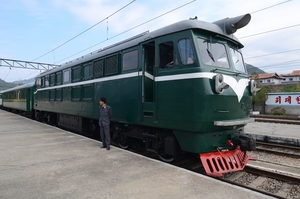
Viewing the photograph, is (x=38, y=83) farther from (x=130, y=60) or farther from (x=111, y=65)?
(x=130, y=60)

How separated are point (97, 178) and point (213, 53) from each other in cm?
366

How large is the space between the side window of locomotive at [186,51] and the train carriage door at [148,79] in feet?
3.37

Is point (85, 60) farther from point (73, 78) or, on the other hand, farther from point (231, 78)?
point (231, 78)

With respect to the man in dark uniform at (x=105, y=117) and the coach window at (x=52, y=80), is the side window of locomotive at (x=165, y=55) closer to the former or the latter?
the man in dark uniform at (x=105, y=117)

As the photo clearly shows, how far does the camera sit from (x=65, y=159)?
237 inches

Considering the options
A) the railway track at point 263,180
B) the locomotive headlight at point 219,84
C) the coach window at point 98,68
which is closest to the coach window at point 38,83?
the coach window at point 98,68

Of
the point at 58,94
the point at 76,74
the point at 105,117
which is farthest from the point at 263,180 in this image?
the point at 58,94

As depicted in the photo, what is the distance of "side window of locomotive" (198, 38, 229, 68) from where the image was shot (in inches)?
208

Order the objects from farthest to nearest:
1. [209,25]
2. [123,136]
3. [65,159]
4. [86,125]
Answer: [86,125], [123,136], [65,159], [209,25]

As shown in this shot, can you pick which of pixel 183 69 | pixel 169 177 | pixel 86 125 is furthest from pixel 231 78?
pixel 86 125

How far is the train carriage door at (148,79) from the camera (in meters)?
6.22

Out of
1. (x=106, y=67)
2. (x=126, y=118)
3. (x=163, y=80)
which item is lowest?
(x=126, y=118)

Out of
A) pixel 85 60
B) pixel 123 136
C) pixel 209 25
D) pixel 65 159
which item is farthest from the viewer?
pixel 85 60

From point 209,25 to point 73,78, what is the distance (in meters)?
7.01
